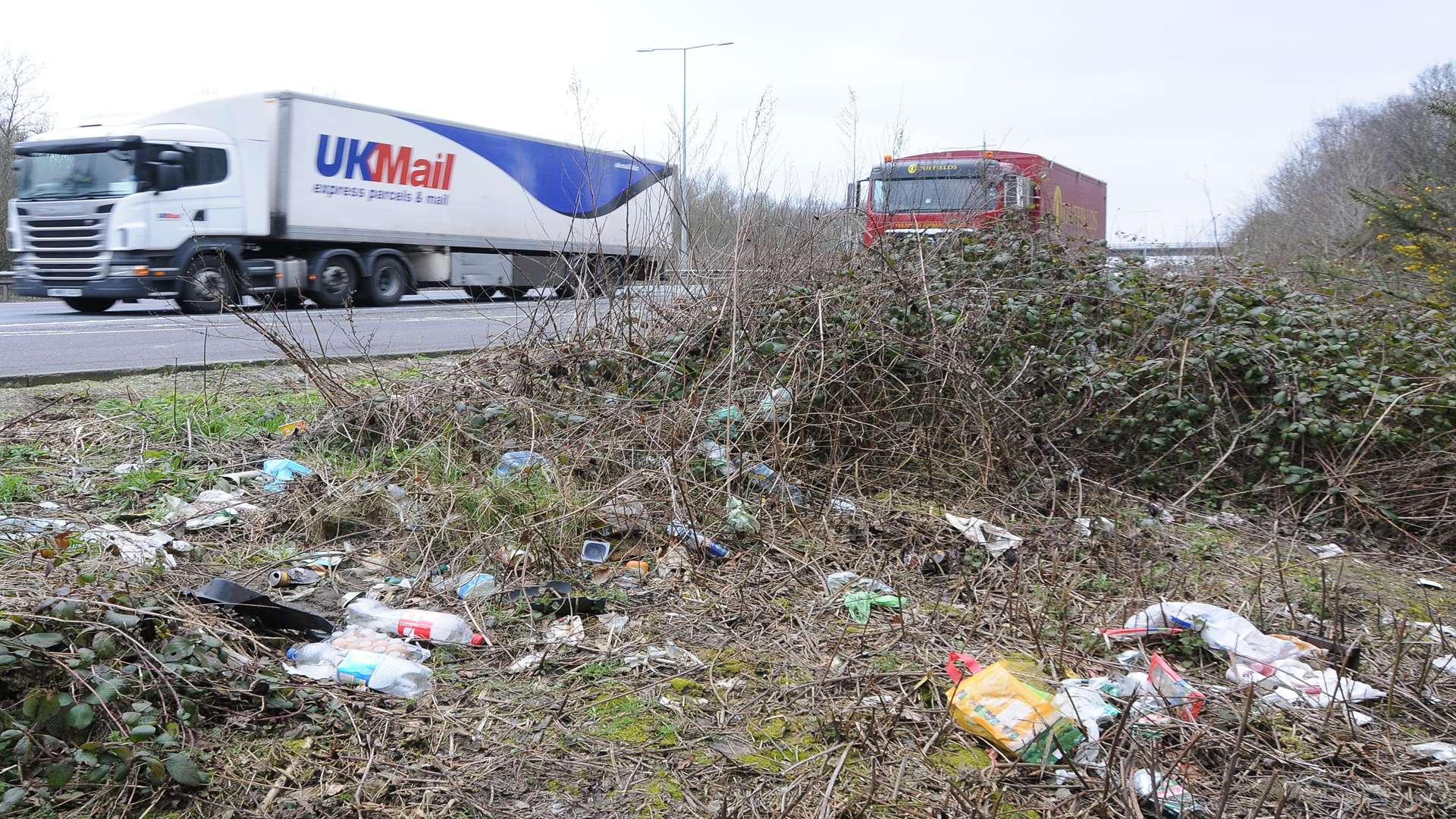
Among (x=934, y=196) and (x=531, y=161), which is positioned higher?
(x=531, y=161)

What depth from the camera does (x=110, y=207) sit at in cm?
1345

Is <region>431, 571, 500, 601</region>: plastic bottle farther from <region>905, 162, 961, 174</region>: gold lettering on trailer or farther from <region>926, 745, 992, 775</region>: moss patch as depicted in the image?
<region>905, 162, 961, 174</region>: gold lettering on trailer

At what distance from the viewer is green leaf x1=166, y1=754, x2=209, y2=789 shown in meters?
2.05

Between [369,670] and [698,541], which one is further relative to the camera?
[698,541]

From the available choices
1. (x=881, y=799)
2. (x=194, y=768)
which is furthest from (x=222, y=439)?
(x=881, y=799)

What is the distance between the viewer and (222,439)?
4.98m

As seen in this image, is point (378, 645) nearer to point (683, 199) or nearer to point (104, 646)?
point (104, 646)

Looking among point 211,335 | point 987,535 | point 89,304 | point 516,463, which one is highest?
point 89,304

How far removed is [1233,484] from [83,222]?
14525 mm

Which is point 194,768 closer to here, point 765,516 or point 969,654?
point 969,654

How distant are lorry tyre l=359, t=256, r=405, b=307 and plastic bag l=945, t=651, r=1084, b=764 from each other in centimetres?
1535

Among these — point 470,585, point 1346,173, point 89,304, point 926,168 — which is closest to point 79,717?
point 470,585

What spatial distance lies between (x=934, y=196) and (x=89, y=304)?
1337cm

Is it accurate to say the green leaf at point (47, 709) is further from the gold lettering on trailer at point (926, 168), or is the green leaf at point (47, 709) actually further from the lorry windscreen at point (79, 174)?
the lorry windscreen at point (79, 174)
